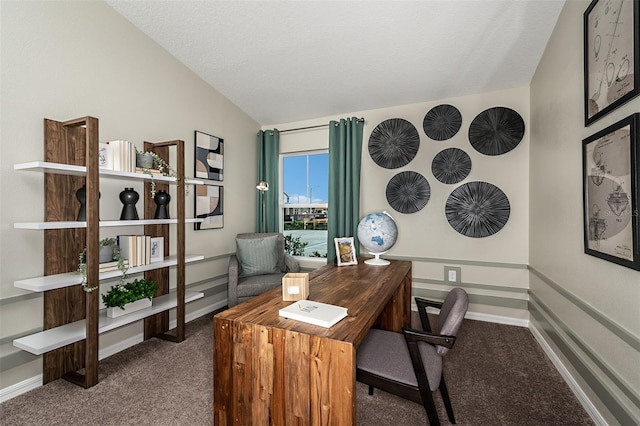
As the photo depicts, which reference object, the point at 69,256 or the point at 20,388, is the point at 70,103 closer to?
the point at 69,256

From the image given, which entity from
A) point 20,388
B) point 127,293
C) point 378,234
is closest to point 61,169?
point 127,293

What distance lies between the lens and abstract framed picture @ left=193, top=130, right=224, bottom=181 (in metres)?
3.20

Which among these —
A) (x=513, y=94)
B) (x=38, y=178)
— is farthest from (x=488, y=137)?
(x=38, y=178)

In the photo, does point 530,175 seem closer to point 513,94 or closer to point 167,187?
point 513,94

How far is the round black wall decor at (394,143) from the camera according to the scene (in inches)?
129

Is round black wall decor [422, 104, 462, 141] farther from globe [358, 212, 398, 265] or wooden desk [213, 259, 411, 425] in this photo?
wooden desk [213, 259, 411, 425]

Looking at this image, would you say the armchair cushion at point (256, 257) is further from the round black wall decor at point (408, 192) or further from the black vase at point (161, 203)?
the round black wall decor at point (408, 192)

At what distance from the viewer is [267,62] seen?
2814mm

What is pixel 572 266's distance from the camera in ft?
6.11

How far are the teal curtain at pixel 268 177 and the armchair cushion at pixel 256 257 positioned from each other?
0.68 m

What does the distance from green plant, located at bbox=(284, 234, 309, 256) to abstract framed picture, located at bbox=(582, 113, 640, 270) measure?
3042mm

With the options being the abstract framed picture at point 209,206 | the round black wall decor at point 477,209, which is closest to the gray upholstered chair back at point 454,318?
the round black wall decor at point 477,209

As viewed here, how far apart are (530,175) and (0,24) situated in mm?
4328

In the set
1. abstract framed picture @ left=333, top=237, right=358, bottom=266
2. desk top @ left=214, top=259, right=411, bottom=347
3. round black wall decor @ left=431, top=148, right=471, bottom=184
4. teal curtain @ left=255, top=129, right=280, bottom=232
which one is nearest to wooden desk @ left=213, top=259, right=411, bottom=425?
desk top @ left=214, top=259, right=411, bottom=347
